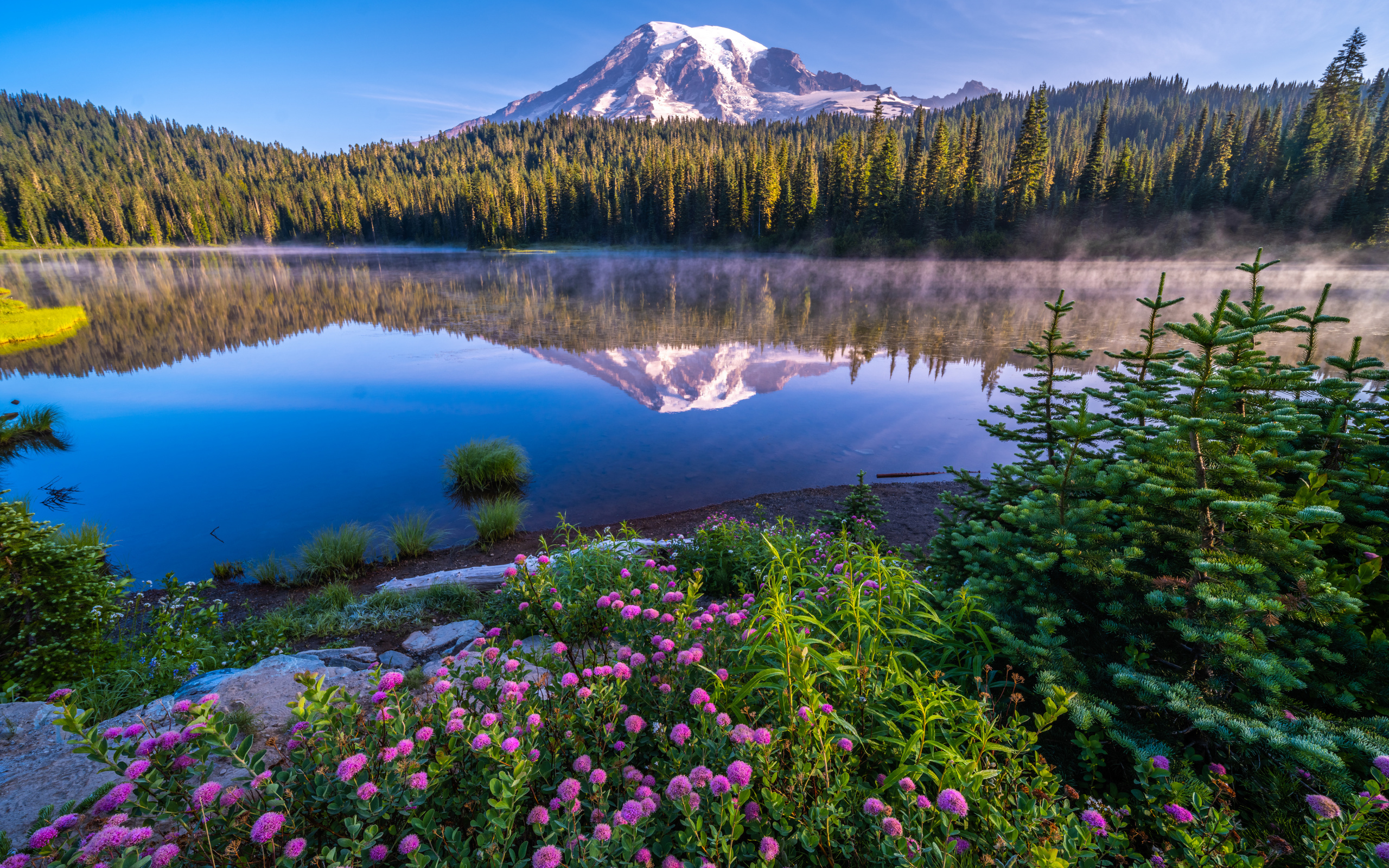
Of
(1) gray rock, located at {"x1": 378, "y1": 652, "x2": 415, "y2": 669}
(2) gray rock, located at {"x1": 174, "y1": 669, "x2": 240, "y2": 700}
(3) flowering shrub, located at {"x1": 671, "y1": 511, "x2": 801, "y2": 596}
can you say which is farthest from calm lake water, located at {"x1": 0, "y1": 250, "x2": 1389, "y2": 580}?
(2) gray rock, located at {"x1": 174, "y1": 669, "x2": 240, "y2": 700}

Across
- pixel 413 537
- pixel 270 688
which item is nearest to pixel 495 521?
pixel 413 537

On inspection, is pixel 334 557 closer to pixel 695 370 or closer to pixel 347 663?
pixel 347 663

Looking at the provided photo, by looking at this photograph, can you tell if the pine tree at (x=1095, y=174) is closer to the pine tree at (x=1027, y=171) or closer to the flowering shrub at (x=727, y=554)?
the pine tree at (x=1027, y=171)

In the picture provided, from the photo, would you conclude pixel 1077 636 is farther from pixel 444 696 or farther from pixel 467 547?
pixel 467 547

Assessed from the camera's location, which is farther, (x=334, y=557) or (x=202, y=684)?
(x=334, y=557)

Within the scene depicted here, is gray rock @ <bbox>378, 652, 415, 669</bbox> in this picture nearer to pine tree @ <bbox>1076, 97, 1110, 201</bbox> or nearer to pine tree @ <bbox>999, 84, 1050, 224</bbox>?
pine tree @ <bbox>999, 84, 1050, 224</bbox>

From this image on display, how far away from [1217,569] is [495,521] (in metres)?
9.76

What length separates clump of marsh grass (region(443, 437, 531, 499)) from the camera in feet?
38.7

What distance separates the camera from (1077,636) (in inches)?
124

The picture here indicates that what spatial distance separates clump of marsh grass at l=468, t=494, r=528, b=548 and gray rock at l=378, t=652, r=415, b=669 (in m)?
4.60

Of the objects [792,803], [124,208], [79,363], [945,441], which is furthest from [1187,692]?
[124,208]

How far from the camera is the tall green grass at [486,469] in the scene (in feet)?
38.8

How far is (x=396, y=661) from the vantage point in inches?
188

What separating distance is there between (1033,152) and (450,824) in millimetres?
77077
